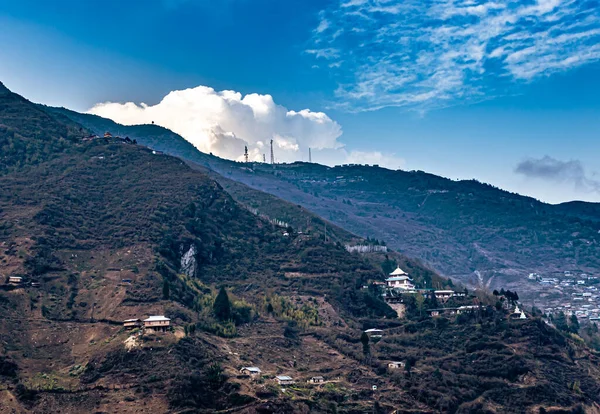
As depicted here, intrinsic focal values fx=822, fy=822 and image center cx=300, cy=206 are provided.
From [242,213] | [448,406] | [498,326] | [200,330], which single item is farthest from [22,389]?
[242,213]

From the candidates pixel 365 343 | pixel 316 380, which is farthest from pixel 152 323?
pixel 365 343

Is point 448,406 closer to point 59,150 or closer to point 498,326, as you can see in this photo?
point 498,326

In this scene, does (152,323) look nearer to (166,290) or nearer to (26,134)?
(166,290)

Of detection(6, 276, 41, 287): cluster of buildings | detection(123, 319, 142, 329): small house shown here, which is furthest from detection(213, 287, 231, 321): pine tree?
detection(6, 276, 41, 287): cluster of buildings

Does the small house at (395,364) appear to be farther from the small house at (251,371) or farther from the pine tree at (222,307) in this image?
the pine tree at (222,307)

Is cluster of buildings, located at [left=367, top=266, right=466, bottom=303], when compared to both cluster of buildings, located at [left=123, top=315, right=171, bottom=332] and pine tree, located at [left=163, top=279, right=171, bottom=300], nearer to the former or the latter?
pine tree, located at [left=163, top=279, right=171, bottom=300]

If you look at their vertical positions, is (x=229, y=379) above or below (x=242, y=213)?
below
